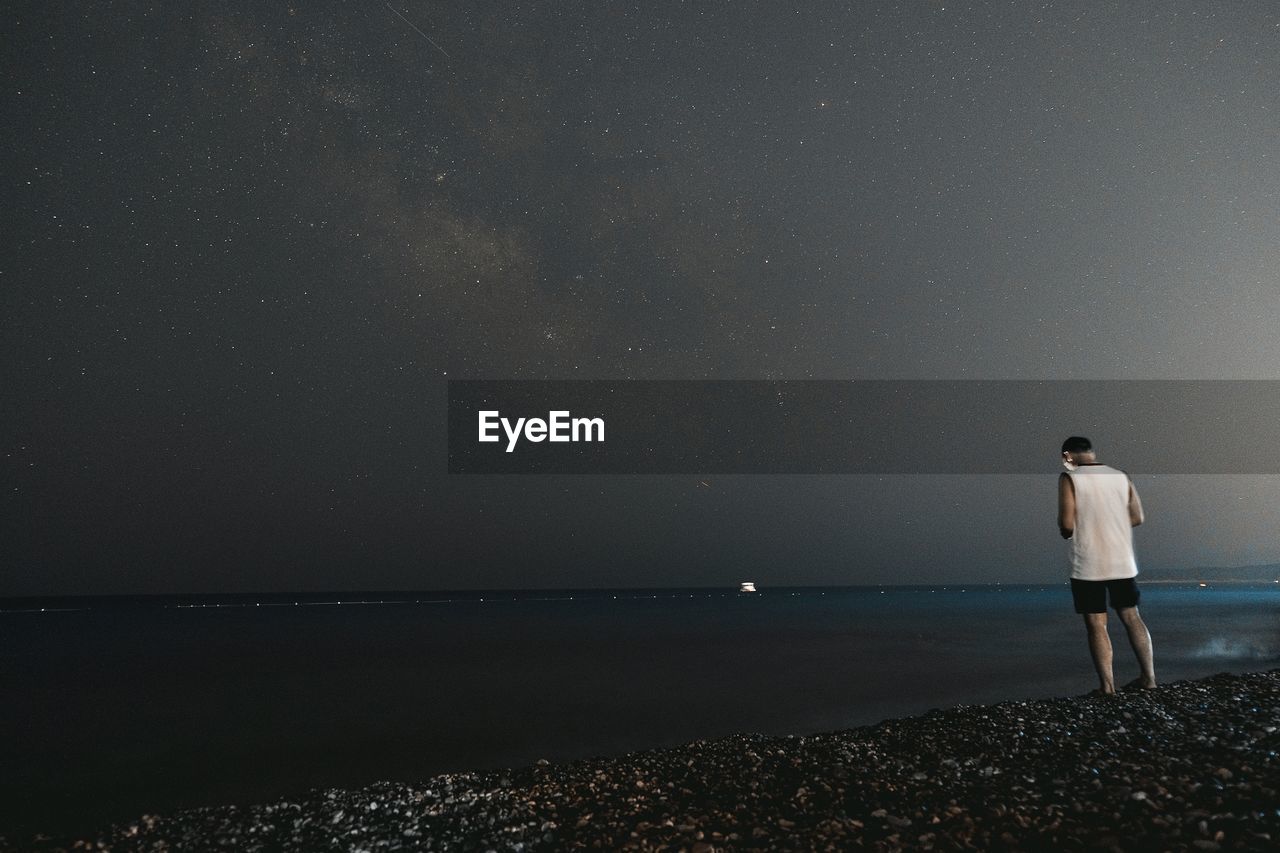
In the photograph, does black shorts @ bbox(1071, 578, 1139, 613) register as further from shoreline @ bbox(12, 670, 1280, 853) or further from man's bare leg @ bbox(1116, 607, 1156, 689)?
shoreline @ bbox(12, 670, 1280, 853)

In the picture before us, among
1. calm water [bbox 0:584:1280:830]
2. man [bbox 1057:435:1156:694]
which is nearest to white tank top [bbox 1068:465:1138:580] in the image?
man [bbox 1057:435:1156:694]

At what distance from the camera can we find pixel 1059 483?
7297 mm

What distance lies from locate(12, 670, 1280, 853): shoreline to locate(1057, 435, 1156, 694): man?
0.92m

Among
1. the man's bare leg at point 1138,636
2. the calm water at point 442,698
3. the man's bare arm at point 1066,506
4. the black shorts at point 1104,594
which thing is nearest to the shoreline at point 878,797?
the man's bare leg at point 1138,636

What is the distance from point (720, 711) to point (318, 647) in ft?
86.0

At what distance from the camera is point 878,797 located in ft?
15.3

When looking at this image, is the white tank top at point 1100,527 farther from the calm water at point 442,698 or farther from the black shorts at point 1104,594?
the calm water at point 442,698

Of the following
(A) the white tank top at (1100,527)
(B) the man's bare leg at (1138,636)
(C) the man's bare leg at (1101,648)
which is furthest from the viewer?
(B) the man's bare leg at (1138,636)

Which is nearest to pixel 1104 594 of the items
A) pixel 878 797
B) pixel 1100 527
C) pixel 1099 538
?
pixel 1099 538

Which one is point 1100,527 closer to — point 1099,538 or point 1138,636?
point 1099,538

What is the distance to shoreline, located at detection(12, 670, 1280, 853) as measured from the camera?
152 inches

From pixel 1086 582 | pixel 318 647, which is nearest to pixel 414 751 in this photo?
pixel 1086 582

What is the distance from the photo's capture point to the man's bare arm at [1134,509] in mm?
7340

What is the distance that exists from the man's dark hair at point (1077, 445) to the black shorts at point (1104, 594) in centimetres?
135
